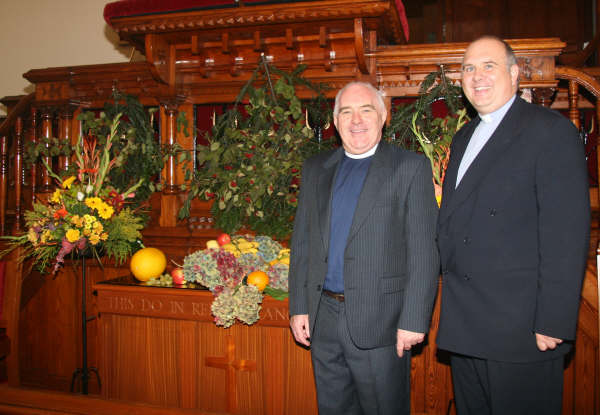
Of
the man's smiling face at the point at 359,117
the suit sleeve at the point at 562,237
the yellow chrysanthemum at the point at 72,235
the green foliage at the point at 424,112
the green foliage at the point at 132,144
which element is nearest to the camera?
the suit sleeve at the point at 562,237

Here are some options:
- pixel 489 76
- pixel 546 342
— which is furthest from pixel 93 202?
pixel 546 342

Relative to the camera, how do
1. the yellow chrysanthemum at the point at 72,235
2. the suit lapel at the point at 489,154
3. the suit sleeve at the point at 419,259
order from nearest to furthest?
1. the suit lapel at the point at 489,154
2. the suit sleeve at the point at 419,259
3. the yellow chrysanthemum at the point at 72,235

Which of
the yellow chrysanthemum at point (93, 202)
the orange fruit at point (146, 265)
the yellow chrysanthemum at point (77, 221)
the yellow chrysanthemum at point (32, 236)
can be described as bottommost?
the orange fruit at point (146, 265)

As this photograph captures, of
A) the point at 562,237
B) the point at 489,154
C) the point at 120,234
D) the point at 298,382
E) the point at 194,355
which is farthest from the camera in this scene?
the point at 120,234

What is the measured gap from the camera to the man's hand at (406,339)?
1562 millimetres

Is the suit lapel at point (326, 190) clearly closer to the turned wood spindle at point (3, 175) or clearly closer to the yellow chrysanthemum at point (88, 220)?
the yellow chrysanthemum at point (88, 220)

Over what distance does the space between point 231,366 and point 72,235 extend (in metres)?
0.95

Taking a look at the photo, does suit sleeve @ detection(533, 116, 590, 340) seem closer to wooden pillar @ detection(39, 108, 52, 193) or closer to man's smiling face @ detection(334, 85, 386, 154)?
man's smiling face @ detection(334, 85, 386, 154)

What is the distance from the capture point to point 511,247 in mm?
1400

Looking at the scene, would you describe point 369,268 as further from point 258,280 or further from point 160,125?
point 160,125

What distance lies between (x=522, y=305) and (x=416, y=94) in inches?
64.2

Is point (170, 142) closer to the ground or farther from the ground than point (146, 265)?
farther from the ground

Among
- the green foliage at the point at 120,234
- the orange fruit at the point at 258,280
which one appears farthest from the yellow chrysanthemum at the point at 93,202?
the orange fruit at the point at 258,280

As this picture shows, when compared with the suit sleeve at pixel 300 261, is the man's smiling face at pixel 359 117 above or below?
→ above
